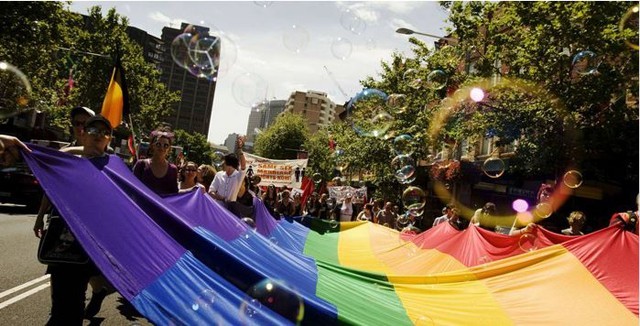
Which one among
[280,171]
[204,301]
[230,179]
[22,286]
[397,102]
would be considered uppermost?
[397,102]

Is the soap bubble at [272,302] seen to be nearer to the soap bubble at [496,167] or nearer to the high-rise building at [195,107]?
the soap bubble at [496,167]

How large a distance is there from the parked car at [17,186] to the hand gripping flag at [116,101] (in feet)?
20.0

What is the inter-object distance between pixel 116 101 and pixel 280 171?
10.4 meters

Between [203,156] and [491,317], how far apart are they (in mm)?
104775

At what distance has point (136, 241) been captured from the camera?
3176 millimetres

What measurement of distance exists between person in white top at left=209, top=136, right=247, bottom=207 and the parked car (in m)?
9.07

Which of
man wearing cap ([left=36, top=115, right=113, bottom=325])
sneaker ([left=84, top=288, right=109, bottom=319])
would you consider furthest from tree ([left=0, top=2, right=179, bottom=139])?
man wearing cap ([left=36, top=115, right=113, bottom=325])

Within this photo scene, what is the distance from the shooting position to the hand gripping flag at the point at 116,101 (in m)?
8.16

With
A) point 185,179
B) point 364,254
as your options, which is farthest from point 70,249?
point 364,254

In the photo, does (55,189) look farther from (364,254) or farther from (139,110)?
(139,110)

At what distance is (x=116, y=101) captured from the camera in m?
8.49

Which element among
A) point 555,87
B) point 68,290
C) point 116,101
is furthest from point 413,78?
Answer: point 68,290

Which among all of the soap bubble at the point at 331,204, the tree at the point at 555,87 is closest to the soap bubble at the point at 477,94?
the tree at the point at 555,87

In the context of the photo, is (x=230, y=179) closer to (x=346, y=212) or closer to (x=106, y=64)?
(x=346, y=212)
